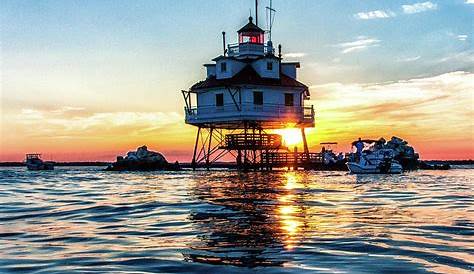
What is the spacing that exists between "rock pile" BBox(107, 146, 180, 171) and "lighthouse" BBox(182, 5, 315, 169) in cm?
1107

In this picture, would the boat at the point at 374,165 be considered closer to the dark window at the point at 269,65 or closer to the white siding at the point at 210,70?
the dark window at the point at 269,65

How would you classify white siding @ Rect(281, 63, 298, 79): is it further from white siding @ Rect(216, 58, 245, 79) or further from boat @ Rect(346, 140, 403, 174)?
boat @ Rect(346, 140, 403, 174)

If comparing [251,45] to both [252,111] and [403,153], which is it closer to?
[252,111]

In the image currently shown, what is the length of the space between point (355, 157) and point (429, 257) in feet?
164

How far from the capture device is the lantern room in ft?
202

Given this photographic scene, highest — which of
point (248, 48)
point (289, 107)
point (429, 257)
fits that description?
point (248, 48)

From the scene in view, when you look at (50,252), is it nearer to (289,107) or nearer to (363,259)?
(363,259)

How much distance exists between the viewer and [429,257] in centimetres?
888

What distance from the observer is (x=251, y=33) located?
62219mm

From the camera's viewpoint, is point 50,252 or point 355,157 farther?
point 355,157

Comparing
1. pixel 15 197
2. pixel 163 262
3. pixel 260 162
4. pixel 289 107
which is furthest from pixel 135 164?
pixel 163 262

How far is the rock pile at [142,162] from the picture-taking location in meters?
73.8

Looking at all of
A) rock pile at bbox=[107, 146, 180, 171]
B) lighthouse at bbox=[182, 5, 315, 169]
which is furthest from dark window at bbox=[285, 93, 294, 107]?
rock pile at bbox=[107, 146, 180, 171]

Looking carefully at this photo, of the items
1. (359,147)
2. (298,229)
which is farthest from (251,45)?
(298,229)
